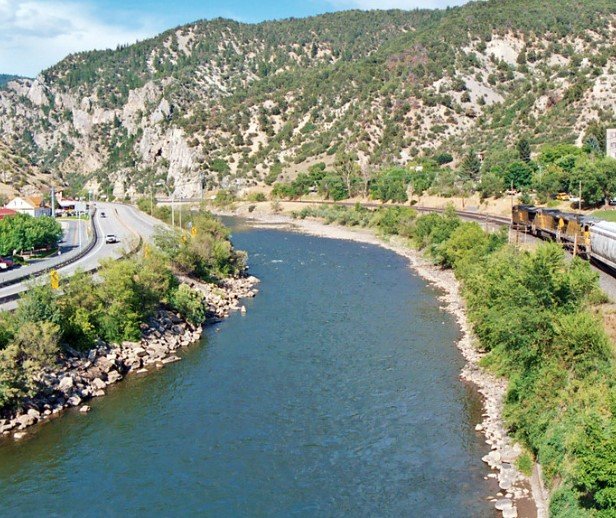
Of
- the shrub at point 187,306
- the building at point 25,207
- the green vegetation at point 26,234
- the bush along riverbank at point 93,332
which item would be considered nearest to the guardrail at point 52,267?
the bush along riverbank at point 93,332

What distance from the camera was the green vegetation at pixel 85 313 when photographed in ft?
94.6

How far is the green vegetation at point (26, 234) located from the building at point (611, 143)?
73.3 metres

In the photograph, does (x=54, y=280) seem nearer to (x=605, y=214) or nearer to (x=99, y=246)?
(x=99, y=246)

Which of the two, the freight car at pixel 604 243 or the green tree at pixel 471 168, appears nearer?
the freight car at pixel 604 243

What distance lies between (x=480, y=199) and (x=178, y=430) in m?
72.3

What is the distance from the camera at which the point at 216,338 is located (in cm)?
4122

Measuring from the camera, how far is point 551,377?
2489cm

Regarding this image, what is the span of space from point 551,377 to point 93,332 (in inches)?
897

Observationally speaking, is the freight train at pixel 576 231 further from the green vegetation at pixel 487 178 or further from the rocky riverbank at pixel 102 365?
the rocky riverbank at pixel 102 365

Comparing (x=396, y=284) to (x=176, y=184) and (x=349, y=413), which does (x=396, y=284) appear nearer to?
(x=349, y=413)

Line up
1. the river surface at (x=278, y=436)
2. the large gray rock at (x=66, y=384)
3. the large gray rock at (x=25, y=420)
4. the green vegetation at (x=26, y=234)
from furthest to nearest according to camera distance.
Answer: the green vegetation at (x=26, y=234) → the large gray rock at (x=66, y=384) → the large gray rock at (x=25, y=420) → the river surface at (x=278, y=436)

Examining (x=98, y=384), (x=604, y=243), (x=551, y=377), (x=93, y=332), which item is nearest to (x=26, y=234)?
(x=93, y=332)

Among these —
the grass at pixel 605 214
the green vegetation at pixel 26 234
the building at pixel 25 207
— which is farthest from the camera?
the building at pixel 25 207

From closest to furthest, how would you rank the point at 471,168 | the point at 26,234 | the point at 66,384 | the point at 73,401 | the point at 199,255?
1. the point at 73,401
2. the point at 66,384
3. the point at 199,255
4. the point at 26,234
5. the point at 471,168
